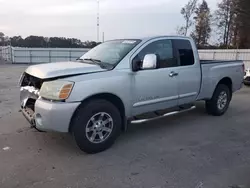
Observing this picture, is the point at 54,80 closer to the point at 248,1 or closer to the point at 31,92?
the point at 31,92

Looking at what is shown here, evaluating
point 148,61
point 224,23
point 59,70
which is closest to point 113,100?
point 148,61

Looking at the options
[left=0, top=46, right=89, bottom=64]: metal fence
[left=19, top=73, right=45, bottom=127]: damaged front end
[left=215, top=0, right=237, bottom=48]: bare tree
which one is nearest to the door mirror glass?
[left=19, top=73, right=45, bottom=127]: damaged front end

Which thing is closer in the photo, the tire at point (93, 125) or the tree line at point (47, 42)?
the tire at point (93, 125)

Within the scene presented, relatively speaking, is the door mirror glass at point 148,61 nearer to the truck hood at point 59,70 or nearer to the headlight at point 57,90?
the truck hood at point 59,70

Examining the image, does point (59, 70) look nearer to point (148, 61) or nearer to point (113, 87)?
point (113, 87)

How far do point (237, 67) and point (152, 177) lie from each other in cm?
454

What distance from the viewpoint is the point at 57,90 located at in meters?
3.93

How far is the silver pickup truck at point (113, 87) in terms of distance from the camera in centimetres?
399

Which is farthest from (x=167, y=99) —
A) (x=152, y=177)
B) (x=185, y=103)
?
(x=152, y=177)

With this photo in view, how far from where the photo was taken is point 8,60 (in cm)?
3097

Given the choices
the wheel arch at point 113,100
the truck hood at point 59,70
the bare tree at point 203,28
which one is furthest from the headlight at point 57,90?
the bare tree at point 203,28

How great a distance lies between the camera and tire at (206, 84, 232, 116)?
6477 millimetres

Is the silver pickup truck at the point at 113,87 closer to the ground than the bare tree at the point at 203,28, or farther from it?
closer to the ground

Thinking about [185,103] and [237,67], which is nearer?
[185,103]
